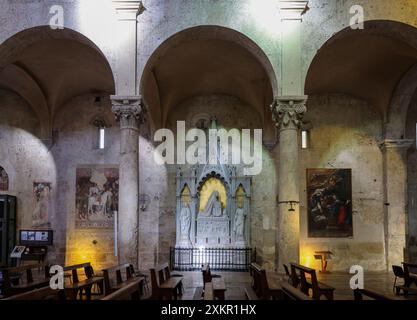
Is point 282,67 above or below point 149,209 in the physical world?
above

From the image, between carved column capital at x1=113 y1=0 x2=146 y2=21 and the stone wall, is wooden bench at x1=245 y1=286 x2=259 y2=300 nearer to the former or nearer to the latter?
the stone wall

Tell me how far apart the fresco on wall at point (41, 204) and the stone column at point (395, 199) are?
1228 cm

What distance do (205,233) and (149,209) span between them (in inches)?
90.7

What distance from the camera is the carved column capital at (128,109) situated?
1191 centimetres

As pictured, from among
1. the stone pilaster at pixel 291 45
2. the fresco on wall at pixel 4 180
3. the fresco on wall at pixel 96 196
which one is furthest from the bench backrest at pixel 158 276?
the fresco on wall at pixel 4 180

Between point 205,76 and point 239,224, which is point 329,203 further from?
point 205,76

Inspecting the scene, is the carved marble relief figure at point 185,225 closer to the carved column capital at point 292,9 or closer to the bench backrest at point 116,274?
the bench backrest at point 116,274

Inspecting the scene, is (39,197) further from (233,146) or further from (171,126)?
(233,146)

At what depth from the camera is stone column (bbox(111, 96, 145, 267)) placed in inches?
464

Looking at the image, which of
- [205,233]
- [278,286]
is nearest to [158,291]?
[278,286]
